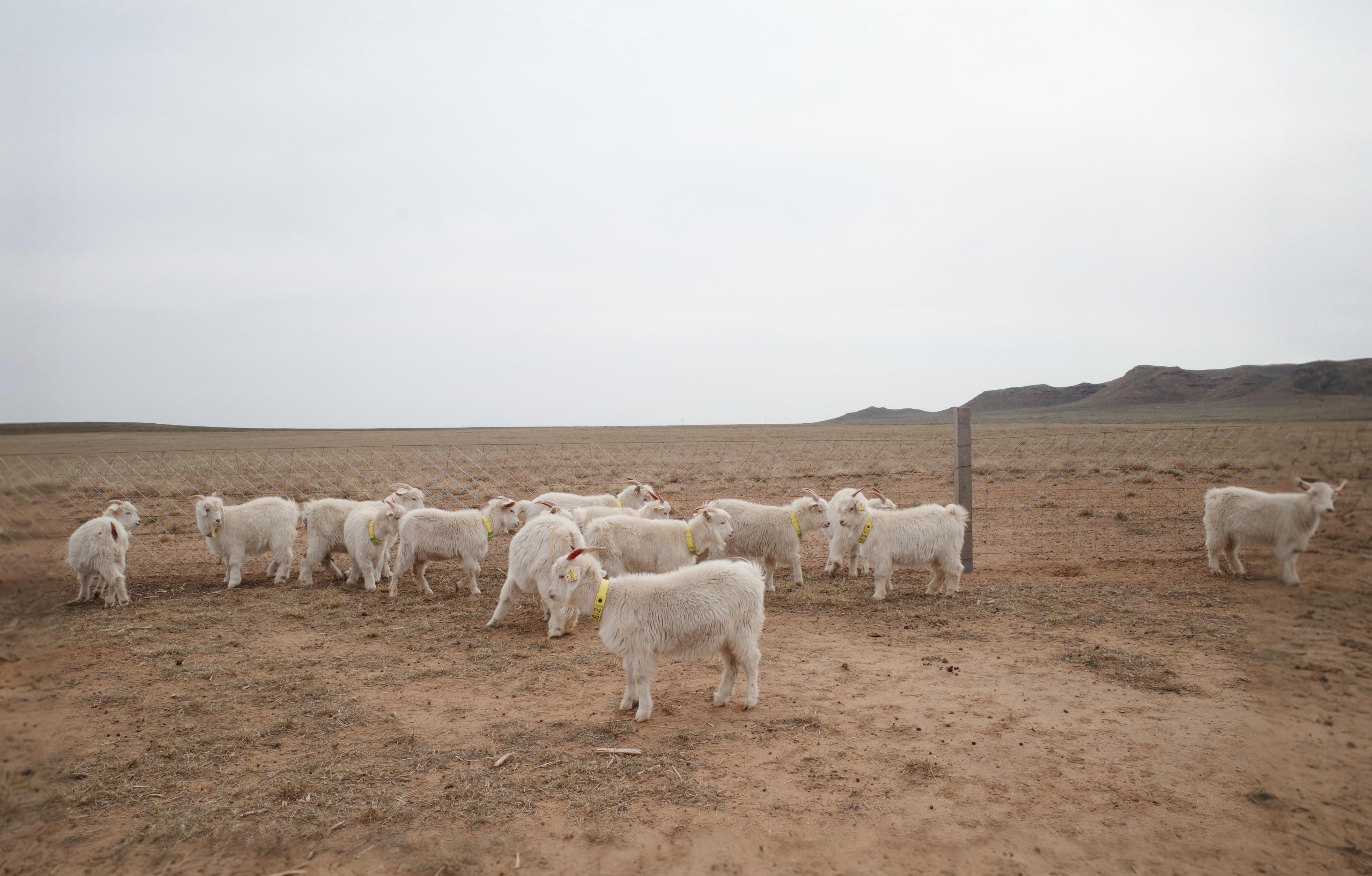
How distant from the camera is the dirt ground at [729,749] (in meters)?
2.58

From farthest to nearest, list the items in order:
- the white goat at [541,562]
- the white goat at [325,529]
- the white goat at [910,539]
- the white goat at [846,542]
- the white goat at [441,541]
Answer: the white goat at [325,529], the white goat at [846,542], the white goat at [441,541], the white goat at [910,539], the white goat at [541,562]

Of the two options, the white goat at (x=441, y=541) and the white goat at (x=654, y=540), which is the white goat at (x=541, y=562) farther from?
the white goat at (x=441, y=541)

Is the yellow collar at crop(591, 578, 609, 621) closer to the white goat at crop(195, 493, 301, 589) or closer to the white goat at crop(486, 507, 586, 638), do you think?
the white goat at crop(486, 507, 586, 638)

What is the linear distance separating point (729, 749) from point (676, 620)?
1.25 metres

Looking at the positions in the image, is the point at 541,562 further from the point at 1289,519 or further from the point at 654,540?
the point at 1289,519

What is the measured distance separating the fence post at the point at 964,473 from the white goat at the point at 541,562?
247 inches

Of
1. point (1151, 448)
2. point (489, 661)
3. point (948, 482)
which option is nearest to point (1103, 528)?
point (948, 482)

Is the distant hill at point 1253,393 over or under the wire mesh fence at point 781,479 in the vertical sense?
over

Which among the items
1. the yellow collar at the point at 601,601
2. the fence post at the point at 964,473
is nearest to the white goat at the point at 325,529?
the yellow collar at the point at 601,601

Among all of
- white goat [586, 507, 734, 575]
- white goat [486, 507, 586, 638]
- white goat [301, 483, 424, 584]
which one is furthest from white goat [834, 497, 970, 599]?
white goat [301, 483, 424, 584]

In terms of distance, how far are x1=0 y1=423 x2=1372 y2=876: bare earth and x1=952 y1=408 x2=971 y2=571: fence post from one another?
2.92 metres

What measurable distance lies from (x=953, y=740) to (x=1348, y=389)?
393 centimetres

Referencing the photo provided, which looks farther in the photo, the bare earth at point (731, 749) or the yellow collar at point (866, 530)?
the yellow collar at point (866, 530)

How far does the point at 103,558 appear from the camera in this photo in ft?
33.6
